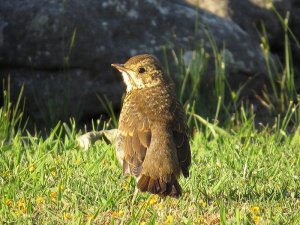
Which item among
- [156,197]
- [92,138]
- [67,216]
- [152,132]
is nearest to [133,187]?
[156,197]

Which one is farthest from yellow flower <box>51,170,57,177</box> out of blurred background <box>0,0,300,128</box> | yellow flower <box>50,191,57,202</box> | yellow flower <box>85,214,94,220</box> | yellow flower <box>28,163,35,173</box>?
blurred background <box>0,0,300,128</box>

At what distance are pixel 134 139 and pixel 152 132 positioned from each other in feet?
0.45

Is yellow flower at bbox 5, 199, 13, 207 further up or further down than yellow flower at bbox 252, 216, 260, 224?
further down

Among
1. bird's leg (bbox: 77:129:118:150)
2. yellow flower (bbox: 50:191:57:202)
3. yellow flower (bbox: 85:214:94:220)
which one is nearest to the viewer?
yellow flower (bbox: 85:214:94:220)

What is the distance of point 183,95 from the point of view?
983cm

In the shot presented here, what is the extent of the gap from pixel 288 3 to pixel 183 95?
110 inches

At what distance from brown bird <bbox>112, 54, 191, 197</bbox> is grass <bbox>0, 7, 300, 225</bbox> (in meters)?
0.22

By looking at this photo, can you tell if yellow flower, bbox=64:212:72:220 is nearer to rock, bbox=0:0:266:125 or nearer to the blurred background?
the blurred background

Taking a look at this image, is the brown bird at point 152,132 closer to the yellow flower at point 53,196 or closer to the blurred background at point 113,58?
the yellow flower at point 53,196

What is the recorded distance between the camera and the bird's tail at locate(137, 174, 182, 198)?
18.8 ft

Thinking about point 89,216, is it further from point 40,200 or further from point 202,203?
point 202,203

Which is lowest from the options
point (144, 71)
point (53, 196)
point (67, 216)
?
point (53, 196)

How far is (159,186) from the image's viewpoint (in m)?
5.78

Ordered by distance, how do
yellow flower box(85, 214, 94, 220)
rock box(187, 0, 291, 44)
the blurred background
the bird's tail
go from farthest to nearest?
rock box(187, 0, 291, 44), the blurred background, the bird's tail, yellow flower box(85, 214, 94, 220)
